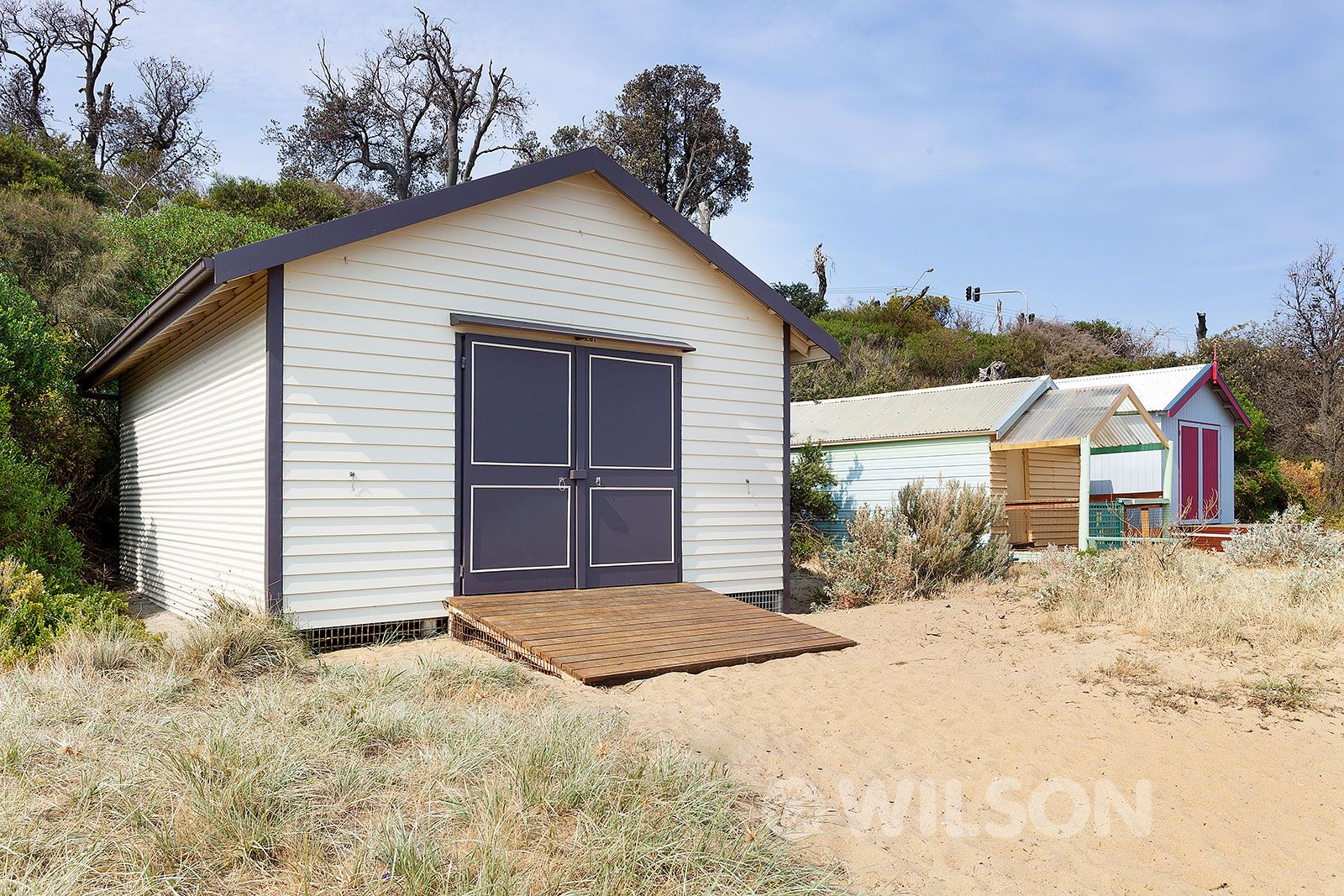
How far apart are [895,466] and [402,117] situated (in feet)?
70.9

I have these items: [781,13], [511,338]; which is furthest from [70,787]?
[781,13]

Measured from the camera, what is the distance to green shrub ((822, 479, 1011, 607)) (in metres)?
10.1

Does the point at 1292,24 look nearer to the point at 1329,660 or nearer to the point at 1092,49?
the point at 1092,49

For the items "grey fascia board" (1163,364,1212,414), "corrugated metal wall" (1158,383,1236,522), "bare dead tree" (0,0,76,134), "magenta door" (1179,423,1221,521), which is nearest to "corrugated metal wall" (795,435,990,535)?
"grey fascia board" (1163,364,1212,414)

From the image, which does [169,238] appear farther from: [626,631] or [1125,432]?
[1125,432]

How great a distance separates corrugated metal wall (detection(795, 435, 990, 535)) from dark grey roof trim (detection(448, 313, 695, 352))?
733 cm

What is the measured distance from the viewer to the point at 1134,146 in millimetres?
20266

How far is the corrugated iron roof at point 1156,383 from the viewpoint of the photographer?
17391mm

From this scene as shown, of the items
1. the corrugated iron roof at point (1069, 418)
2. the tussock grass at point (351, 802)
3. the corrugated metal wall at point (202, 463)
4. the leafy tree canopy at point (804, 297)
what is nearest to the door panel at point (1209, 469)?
the corrugated iron roof at point (1069, 418)

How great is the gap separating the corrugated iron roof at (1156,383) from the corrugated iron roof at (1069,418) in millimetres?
1864

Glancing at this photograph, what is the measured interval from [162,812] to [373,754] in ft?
3.26

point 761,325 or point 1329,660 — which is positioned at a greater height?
point 761,325

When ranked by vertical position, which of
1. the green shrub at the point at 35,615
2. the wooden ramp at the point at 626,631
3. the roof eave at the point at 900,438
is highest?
the roof eave at the point at 900,438

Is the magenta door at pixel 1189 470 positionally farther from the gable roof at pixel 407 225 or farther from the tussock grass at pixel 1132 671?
the tussock grass at pixel 1132 671
